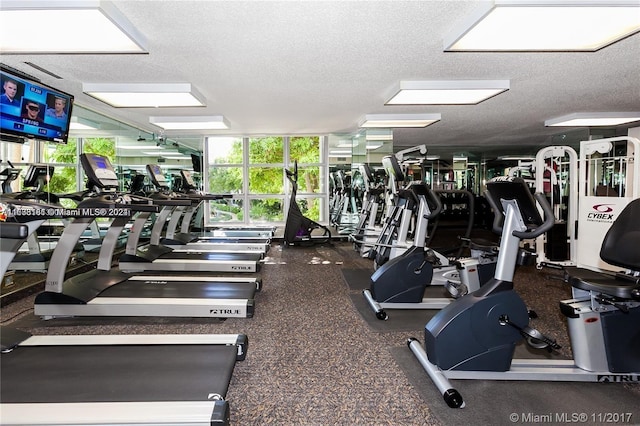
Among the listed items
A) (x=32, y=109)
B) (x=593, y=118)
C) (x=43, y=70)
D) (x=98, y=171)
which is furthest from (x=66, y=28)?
(x=593, y=118)

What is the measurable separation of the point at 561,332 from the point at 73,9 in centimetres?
422

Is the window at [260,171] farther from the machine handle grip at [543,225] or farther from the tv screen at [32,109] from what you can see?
the machine handle grip at [543,225]

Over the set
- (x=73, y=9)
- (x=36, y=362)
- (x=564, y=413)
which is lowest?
(x=564, y=413)

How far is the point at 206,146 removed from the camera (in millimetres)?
8836

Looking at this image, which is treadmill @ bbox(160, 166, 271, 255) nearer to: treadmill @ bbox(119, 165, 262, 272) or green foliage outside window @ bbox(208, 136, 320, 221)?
treadmill @ bbox(119, 165, 262, 272)

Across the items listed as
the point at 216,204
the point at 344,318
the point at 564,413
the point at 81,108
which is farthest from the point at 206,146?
the point at 564,413

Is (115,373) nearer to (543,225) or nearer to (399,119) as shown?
(543,225)

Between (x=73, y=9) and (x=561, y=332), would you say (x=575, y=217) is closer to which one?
(x=561, y=332)

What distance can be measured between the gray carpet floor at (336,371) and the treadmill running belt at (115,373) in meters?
0.18

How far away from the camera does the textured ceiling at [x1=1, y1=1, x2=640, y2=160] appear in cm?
260

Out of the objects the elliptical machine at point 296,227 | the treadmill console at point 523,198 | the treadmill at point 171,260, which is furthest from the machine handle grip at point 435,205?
the elliptical machine at point 296,227

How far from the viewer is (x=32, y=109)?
319cm

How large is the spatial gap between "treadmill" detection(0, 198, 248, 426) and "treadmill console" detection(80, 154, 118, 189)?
1317 mm

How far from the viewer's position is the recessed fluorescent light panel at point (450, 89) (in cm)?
417
